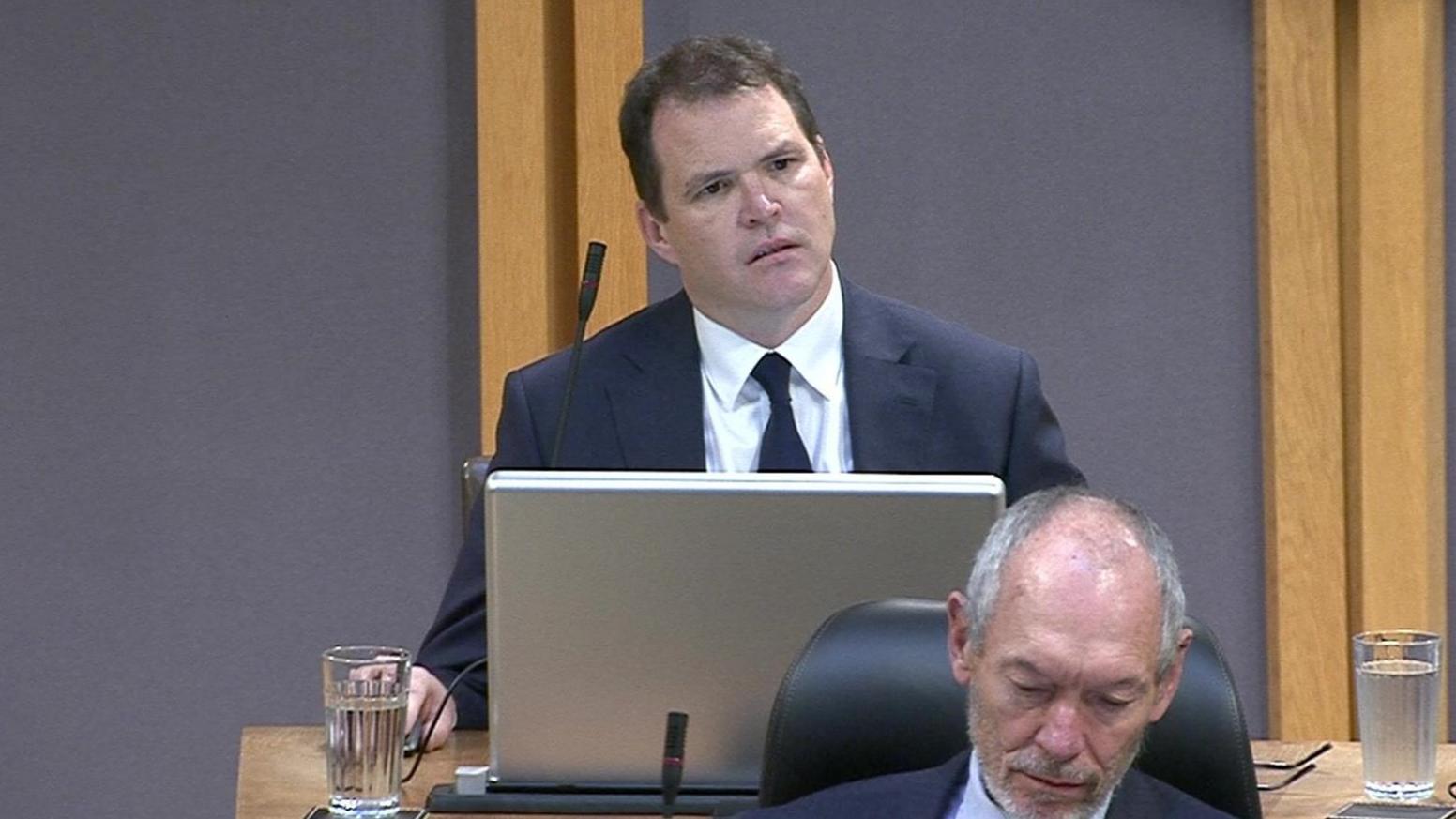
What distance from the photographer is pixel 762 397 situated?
3135 millimetres

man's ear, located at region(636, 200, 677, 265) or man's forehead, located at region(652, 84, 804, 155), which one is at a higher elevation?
man's forehead, located at region(652, 84, 804, 155)

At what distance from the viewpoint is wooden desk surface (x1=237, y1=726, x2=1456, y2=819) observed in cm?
250

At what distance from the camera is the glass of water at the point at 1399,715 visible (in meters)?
2.50

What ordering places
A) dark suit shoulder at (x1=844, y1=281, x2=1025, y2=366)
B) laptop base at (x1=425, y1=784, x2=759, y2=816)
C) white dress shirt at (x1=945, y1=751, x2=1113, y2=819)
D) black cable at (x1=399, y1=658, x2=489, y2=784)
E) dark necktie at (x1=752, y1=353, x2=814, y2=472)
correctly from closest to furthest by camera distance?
white dress shirt at (x1=945, y1=751, x2=1113, y2=819) → laptop base at (x1=425, y1=784, x2=759, y2=816) → black cable at (x1=399, y1=658, x2=489, y2=784) → dark necktie at (x1=752, y1=353, x2=814, y2=472) → dark suit shoulder at (x1=844, y1=281, x2=1025, y2=366)

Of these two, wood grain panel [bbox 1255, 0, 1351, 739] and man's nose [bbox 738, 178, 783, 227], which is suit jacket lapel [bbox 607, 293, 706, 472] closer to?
man's nose [bbox 738, 178, 783, 227]

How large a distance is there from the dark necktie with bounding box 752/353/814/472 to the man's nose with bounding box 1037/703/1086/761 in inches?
39.7

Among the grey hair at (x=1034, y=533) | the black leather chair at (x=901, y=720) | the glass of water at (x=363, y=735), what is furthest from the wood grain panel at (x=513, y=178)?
the grey hair at (x=1034, y=533)

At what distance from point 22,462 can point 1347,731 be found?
237 cm

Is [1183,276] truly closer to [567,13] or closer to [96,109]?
[567,13]

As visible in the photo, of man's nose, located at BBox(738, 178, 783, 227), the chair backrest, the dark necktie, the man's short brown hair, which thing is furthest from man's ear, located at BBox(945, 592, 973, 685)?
the chair backrest

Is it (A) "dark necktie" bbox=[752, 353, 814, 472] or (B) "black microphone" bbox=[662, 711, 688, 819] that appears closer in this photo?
(B) "black microphone" bbox=[662, 711, 688, 819]

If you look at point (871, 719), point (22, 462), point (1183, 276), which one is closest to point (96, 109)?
point (22, 462)

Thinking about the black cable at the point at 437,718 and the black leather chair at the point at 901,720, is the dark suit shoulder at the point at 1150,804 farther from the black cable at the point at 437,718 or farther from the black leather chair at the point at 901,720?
the black cable at the point at 437,718

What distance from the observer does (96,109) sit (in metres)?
4.41
